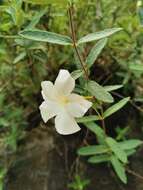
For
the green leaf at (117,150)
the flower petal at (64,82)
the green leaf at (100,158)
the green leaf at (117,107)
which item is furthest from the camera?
the green leaf at (100,158)

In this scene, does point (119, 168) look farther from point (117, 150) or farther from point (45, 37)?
point (45, 37)

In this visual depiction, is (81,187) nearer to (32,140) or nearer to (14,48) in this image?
(32,140)

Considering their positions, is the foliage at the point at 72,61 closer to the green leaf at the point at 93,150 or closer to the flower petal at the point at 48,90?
the green leaf at the point at 93,150

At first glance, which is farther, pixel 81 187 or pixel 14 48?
pixel 14 48

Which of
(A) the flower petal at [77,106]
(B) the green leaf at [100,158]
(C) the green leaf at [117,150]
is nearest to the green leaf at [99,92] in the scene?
(A) the flower petal at [77,106]

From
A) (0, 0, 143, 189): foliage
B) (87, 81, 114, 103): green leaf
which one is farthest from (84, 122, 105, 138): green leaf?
(87, 81, 114, 103): green leaf

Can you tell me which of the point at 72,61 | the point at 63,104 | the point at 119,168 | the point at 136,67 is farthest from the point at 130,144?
the point at 63,104

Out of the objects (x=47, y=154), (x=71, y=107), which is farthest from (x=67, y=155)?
(x=71, y=107)

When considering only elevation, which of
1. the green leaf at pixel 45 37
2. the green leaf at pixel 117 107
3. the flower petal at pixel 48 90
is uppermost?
the green leaf at pixel 45 37

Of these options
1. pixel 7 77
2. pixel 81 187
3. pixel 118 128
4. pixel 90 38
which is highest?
pixel 90 38
